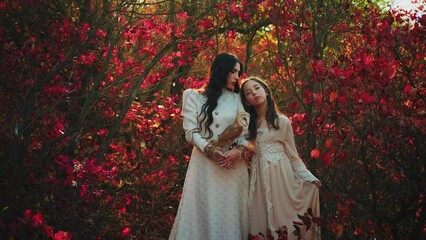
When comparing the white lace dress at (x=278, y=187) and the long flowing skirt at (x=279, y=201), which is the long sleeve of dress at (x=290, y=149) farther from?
the long flowing skirt at (x=279, y=201)

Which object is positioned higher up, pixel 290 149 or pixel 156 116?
pixel 156 116

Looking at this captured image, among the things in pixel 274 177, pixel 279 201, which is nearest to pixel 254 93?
pixel 274 177

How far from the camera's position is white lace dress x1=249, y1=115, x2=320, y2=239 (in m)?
4.59

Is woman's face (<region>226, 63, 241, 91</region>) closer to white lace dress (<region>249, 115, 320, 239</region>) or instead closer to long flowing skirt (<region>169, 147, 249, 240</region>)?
white lace dress (<region>249, 115, 320, 239</region>)

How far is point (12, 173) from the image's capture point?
523cm

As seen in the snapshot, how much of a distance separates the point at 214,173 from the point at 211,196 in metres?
0.18

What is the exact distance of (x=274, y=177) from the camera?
15.3ft

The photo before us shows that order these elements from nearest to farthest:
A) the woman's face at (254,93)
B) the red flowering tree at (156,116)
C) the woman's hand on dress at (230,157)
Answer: the red flowering tree at (156,116) < the woman's hand on dress at (230,157) < the woman's face at (254,93)

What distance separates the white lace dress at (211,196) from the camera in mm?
4574

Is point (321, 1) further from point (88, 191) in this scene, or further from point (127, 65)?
point (88, 191)

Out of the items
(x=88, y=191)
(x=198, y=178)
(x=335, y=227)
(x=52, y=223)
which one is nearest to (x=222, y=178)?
(x=198, y=178)

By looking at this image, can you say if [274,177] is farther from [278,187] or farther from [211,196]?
[211,196]

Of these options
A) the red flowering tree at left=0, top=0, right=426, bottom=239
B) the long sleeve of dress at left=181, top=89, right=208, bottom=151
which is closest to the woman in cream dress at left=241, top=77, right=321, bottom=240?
the red flowering tree at left=0, top=0, right=426, bottom=239

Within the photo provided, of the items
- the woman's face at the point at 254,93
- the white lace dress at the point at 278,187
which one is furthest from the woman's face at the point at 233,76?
the white lace dress at the point at 278,187
